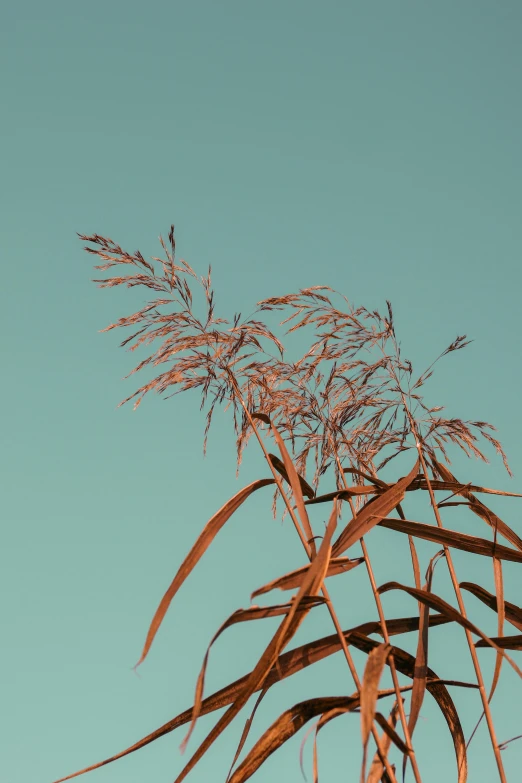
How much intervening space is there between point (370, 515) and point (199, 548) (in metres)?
0.38

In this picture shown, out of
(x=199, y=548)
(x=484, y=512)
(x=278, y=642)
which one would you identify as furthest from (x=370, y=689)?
(x=484, y=512)

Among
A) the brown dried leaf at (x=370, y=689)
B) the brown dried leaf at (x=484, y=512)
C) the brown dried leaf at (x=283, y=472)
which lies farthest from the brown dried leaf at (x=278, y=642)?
the brown dried leaf at (x=484, y=512)

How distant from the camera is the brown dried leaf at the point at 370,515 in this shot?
180 cm

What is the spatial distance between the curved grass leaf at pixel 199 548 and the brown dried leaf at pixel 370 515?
0.76 ft

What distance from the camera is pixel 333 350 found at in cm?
256

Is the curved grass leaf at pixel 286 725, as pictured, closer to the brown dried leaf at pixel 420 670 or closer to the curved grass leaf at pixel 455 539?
the brown dried leaf at pixel 420 670

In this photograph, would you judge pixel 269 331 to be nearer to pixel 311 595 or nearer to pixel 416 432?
pixel 416 432

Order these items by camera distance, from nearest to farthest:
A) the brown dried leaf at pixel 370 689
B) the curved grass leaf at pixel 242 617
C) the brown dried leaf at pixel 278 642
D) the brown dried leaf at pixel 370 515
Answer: the brown dried leaf at pixel 370 689, the curved grass leaf at pixel 242 617, the brown dried leaf at pixel 278 642, the brown dried leaf at pixel 370 515

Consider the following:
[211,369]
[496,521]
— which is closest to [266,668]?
[496,521]

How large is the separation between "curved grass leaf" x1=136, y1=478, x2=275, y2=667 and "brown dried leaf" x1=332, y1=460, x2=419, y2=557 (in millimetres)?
232

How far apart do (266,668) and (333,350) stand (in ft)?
3.95

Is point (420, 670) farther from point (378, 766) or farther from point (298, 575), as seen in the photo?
point (298, 575)

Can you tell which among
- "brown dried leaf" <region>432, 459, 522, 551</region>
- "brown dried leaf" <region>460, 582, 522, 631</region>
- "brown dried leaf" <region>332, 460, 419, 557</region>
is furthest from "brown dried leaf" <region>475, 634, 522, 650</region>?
"brown dried leaf" <region>332, 460, 419, 557</region>

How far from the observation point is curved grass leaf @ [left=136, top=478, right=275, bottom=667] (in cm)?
159
